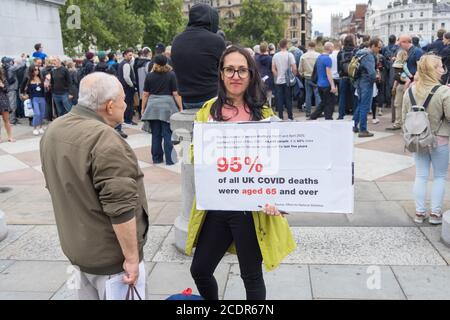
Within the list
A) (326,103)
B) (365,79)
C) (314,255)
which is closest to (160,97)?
(365,79)

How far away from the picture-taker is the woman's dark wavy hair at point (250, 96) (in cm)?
296

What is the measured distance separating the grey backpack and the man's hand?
11.1 feet

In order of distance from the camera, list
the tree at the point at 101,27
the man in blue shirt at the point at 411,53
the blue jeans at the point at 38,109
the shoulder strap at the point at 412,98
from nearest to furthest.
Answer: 1. the shoulder strap at the point at 412,98
2. the man in blue shirt at the point at 411,53
3. the blue jeans at the point at 38,109
4. the tree at the point at 101,27

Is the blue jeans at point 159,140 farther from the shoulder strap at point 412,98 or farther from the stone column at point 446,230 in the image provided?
the stone column at point 446,230

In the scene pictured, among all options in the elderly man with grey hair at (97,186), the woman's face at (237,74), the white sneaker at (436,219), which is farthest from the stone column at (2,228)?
the white sneaker at (436,219)

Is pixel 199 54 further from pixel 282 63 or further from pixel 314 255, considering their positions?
pixel 282 63

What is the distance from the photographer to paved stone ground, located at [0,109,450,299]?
3855 millimetres

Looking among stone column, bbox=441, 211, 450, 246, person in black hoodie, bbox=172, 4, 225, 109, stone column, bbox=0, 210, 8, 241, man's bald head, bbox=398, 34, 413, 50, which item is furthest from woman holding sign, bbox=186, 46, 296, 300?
man's bald head, bbox=398, 34, 413, 50

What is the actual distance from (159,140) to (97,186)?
606 cm

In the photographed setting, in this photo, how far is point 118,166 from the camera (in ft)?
7.45

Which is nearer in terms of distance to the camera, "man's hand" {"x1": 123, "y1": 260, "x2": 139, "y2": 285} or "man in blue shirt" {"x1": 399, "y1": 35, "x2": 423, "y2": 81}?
"man's hand" {"x1": 123, "y1": 260, "x2": 139, "y2": 285}

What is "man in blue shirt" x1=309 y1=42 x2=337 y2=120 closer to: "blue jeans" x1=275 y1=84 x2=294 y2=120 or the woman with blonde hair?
"blue jeans" x1=275 y1=84 x2=294 y2=120

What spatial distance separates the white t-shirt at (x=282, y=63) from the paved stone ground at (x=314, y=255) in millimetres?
5004
